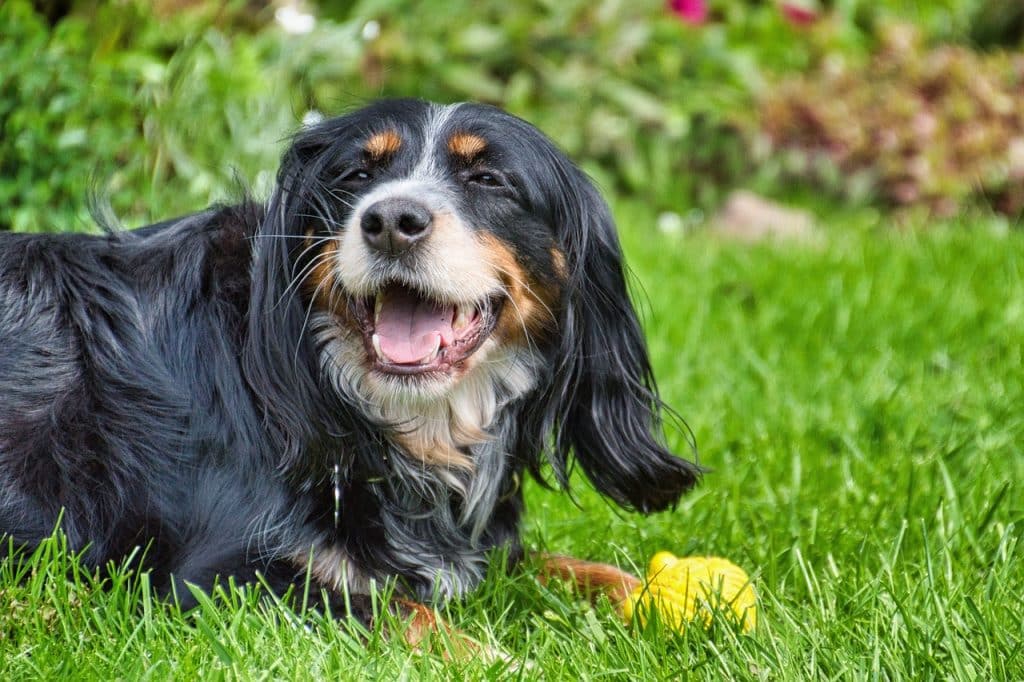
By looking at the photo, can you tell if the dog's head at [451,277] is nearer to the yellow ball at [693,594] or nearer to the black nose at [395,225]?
the black nose at [395,225]

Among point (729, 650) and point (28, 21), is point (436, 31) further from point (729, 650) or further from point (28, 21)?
point (729, 650)

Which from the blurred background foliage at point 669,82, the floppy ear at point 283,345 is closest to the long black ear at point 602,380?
the floppy ear at point 283,345

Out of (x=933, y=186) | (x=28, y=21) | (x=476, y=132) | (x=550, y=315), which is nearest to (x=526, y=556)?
(x=550, y=315)

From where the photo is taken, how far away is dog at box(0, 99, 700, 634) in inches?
105

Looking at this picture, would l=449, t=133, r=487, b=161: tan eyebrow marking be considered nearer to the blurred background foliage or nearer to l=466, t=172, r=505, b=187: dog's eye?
l=466, t=172, r=505, b=187: dog's eye

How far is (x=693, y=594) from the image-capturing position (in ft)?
8.96

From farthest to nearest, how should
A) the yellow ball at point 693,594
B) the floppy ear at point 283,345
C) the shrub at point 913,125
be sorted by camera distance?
the shrub at point 913,125
the floppy ear at point 283,345
the yellow ball at point 693,594

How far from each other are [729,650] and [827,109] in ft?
19.0

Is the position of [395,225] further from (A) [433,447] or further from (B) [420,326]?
(A) [433,447]

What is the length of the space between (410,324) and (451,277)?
0.20 metres

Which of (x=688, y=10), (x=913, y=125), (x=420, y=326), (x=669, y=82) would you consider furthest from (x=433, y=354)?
(x=913, y=125)

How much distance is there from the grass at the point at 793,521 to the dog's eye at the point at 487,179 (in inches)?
34.6

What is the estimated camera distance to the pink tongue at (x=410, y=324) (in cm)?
270

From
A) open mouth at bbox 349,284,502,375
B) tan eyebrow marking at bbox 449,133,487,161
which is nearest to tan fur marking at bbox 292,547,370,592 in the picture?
open mouth at bbox 349,284,502,375
